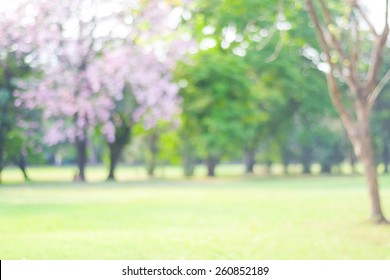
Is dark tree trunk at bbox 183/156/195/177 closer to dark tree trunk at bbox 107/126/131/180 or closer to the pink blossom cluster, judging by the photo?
dark tree trunk at bbox 107/126/131/180

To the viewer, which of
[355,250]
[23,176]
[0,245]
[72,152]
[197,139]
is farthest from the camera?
[197,139]

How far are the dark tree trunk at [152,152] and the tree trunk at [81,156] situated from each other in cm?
531

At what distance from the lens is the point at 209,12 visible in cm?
877

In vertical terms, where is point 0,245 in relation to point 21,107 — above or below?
below

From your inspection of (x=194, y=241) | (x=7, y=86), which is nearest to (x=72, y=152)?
(x=7, y=86)

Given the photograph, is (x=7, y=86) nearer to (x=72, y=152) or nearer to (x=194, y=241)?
(x=72, y=152)

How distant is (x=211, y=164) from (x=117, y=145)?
600cm

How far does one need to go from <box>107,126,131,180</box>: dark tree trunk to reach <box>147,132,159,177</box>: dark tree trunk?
2.24 metres

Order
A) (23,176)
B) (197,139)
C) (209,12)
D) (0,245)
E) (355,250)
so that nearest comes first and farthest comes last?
1. (0,245)
2. (355,250)
3. (23,176)
4. (209,12)
5. (197,139)

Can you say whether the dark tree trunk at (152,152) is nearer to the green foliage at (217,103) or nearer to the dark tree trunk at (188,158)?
the green foliage at (217,103)

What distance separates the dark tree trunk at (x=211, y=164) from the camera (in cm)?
1451

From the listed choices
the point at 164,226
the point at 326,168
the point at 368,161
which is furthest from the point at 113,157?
the point at 326,168

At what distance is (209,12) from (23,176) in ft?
12.9

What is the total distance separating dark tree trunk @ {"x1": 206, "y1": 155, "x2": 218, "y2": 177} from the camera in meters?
14.5
